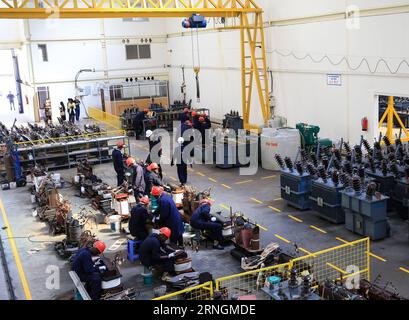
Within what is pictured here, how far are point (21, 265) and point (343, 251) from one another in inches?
243

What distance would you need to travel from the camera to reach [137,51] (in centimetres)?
2903

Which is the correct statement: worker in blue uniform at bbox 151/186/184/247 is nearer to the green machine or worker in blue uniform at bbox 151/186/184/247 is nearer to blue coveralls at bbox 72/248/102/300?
blue coveralls at bbox 72/248/102/300

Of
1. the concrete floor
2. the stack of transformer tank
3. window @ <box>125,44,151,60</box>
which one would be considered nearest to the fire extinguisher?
the stack of transformer tank

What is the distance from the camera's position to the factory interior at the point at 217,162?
798 centimetres

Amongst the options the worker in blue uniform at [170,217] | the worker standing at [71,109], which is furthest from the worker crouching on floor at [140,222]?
the worker standing at [71,109]

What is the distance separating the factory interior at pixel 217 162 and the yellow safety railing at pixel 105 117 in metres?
0.19

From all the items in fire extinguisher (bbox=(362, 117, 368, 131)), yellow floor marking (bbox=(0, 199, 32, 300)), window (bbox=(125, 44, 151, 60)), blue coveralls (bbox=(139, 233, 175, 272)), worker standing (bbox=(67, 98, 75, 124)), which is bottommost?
yellow floor marking (bbox=(0, 199, 32, 300))

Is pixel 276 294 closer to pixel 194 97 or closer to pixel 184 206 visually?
pixel 184 206

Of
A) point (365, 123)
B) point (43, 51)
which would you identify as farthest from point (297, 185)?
point (43, 51)

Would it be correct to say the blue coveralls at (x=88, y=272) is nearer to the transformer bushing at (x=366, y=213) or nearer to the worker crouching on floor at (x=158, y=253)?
the worker crouching on floor at (x=158, y=253)

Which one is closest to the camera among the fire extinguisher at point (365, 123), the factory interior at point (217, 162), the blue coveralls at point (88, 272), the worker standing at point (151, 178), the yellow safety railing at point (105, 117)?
the blue coveralls at point (88, 272)

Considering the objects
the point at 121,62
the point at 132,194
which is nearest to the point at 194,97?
the point at 121,62

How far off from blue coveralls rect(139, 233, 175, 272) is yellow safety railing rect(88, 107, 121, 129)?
14.2 m

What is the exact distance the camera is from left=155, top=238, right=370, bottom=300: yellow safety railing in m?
6.52
